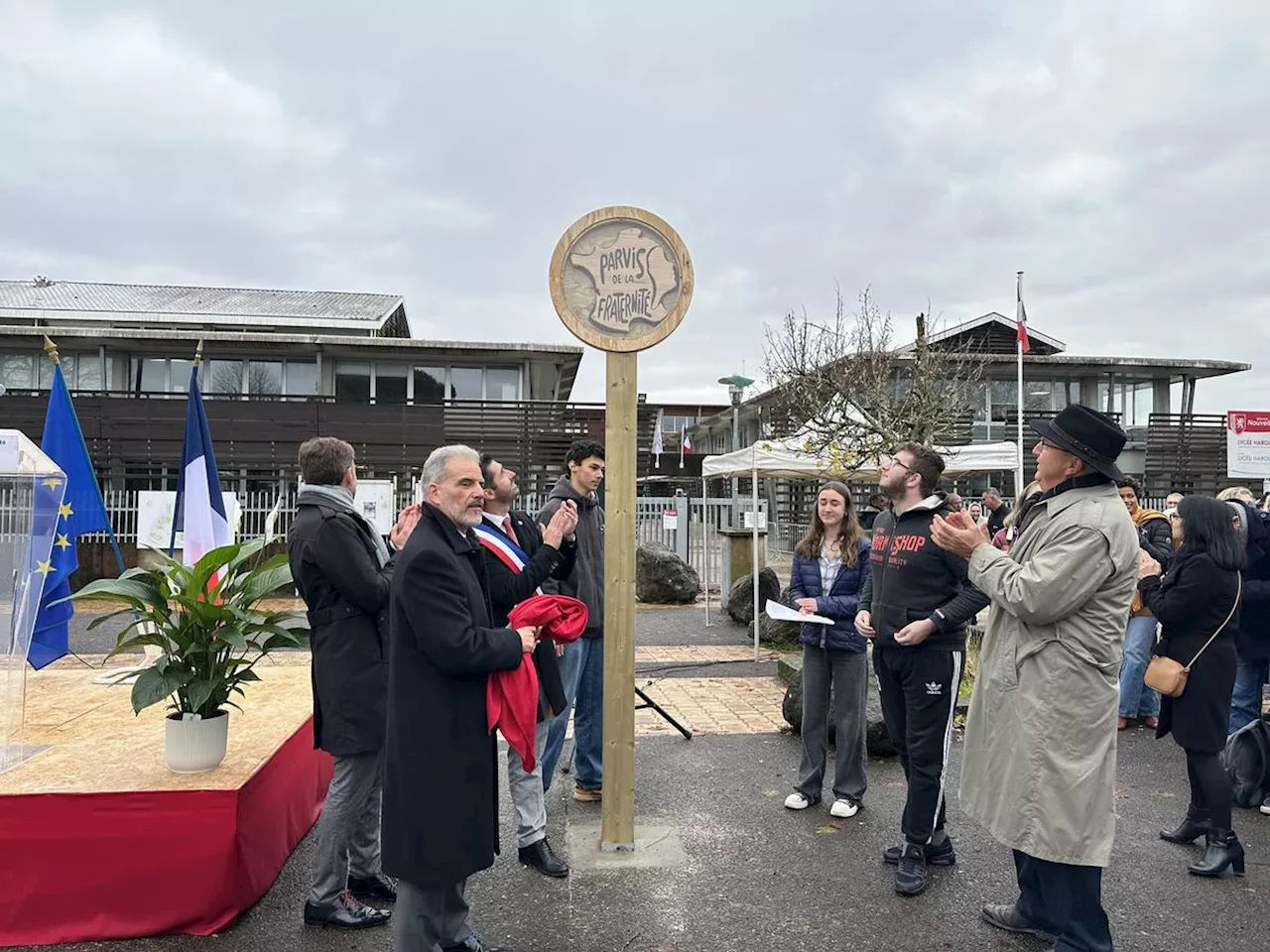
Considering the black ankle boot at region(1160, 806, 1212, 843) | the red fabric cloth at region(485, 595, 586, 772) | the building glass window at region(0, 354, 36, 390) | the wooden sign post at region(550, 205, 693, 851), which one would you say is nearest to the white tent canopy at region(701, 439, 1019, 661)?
the black ankle boot at region(1160, 806, 1212, 843)

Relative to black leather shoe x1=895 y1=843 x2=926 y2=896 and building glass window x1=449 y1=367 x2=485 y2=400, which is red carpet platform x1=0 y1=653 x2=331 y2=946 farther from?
building glass window x1=449 y1=367 x2=485 y2=400

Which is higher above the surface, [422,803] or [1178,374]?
[1178,374]

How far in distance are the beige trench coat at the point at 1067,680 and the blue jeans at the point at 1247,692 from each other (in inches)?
125

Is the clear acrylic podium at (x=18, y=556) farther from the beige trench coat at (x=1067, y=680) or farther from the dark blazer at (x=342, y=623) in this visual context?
the beige trench coat at (x=1067, y=680)

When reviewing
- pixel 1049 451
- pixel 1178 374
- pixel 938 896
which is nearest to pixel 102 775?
pixel 938 896

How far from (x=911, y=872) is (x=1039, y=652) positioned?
142cm

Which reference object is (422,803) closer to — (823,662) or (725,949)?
(725,949)

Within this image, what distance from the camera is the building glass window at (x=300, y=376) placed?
21656mm

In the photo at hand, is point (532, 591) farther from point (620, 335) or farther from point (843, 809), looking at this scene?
point (843, 809)

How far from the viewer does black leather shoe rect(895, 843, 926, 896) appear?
12.6 ft

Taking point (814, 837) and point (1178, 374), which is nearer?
point (814, 837)

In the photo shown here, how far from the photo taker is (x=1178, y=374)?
26266mm

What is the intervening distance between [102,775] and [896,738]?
3.60 m

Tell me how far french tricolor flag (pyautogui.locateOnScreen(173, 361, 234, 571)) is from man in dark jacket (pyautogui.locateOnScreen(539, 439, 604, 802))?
3264 millimetres
